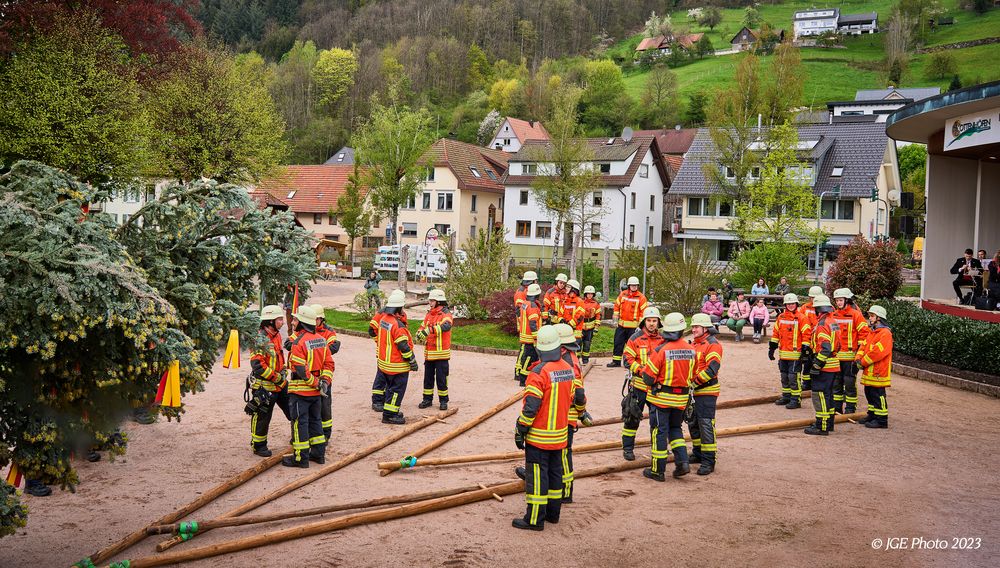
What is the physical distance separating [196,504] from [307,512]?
4.27 feet

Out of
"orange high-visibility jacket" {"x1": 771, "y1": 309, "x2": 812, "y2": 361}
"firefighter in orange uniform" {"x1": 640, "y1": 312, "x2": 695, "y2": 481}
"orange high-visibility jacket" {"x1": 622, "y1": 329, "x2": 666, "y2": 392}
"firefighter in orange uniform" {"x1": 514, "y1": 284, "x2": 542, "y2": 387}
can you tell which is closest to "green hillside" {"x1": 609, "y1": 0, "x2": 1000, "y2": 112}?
"orange high-visibility jacket" {"x1": 771, "y1": 309, "x2": 812, "y2": 361}

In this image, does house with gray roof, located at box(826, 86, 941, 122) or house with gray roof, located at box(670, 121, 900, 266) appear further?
house with gray roof, located at box(826, 86, 941, 122)

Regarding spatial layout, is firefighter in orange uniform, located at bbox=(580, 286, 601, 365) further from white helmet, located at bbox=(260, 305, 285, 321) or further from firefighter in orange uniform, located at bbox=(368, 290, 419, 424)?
white helmet, located at bbox=(260, 305, 285, 321)

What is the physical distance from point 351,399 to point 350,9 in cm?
15709

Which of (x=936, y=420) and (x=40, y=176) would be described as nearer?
(x=40, y=176)

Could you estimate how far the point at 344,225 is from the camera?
165ft

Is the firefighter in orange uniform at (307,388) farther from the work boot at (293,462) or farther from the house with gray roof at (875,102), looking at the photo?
the house with gray roof at (875,102)

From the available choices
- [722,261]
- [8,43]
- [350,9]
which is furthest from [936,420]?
[350,9]

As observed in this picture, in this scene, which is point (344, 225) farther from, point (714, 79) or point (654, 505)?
point (714, 79)

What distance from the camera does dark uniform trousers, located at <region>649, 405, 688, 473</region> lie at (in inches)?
391

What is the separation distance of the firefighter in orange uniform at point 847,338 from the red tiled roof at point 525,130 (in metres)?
68.7

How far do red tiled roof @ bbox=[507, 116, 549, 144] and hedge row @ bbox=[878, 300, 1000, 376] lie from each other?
62.7 metres

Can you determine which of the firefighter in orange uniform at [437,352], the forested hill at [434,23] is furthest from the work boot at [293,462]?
the forested hill at [434,23]

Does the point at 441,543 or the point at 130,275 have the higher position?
the point at 130,275
